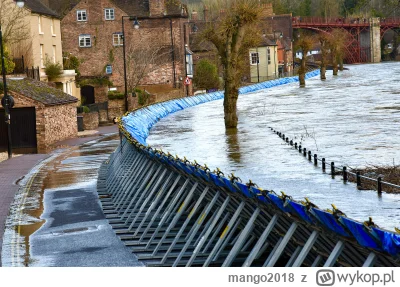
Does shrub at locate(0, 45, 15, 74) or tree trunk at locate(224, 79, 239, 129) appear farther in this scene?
shrub at locate(0, 45, 15, 74)

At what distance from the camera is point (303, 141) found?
39.3 m

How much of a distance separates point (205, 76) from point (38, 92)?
48.5m

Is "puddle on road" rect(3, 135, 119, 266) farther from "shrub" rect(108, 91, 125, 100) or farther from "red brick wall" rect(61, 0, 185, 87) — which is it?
"red brick wall" rect(61, 0, 185, 87)

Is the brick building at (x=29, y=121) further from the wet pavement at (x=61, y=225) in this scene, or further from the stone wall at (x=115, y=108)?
the stone wall at (x=115, y=108)

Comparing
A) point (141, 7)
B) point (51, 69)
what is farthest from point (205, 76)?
point (51, 69)

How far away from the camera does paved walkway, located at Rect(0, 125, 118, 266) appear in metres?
23.8

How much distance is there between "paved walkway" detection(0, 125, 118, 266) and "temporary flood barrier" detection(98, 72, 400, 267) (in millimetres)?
2647

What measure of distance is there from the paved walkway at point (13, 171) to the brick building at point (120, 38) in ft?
112

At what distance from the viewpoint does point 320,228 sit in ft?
35.1

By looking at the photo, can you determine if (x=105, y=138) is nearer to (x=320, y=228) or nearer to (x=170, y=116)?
(x=170, y=116)

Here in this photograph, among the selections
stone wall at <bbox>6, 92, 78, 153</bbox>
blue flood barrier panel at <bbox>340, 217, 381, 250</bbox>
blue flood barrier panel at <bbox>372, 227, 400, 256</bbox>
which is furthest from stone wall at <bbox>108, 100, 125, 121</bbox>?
blue flood barrier panel at <bbox>372, 227, 400, 256</bbox>

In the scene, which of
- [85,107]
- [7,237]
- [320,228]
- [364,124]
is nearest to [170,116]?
[85,107]

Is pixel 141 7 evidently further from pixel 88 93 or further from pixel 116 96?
pixel 116 96

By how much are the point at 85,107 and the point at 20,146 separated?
47.6ft
